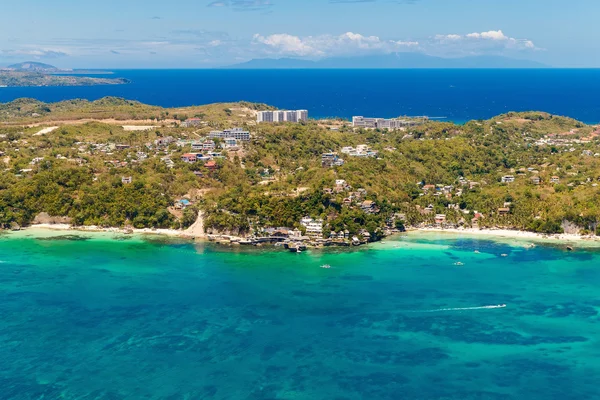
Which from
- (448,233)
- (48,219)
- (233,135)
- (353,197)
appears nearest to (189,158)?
(233,135)

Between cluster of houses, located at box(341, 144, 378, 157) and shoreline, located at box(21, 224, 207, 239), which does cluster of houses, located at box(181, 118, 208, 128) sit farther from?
shoreline, located at box(21, 224, 207, 239)

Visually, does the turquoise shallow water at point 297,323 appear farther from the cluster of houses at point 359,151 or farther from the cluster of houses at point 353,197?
the cluster of houses at point 359,151

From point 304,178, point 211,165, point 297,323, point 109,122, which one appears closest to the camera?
point 297,323

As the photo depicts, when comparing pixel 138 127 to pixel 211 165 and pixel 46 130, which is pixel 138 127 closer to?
pixel 46 130

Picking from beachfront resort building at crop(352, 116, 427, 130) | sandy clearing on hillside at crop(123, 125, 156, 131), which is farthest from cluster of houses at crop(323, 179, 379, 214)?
beachfront resort building at crop(352, 116, 427, 130)

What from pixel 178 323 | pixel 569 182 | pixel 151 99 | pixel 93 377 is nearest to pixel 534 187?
pixel 569 182

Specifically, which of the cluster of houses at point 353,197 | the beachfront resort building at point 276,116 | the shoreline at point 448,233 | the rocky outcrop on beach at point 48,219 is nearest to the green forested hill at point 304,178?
the cluster of houses at point 353,197

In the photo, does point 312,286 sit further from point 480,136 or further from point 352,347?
point 480,136
